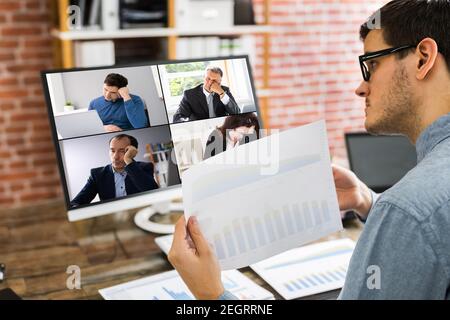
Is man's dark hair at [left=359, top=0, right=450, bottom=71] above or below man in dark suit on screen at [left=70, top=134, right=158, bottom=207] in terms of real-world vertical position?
above

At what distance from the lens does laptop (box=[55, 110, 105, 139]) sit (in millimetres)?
1309

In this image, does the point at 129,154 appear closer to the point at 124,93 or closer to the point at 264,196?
the point at 124,93

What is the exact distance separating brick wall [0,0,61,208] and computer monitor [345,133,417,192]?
2.15 metres

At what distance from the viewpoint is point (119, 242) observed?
174 centimetres

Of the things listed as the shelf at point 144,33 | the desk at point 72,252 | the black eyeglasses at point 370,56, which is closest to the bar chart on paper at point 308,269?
the desk at point 72,252

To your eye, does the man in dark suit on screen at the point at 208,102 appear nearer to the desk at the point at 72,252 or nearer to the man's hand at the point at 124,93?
the man's hand at the point at 124,93

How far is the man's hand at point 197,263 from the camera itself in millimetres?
998

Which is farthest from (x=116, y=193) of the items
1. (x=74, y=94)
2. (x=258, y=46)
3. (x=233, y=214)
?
(x=258, y=46)

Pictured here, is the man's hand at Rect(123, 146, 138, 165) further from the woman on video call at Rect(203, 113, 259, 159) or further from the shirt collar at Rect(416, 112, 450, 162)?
the shirt collar at Rect(416, 112, 450, 162)

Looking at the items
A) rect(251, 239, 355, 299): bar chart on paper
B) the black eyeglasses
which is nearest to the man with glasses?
the black eyeglasses

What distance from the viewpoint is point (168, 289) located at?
140cm

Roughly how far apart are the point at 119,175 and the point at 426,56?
75 centimetres

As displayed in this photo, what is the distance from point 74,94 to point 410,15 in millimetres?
794
